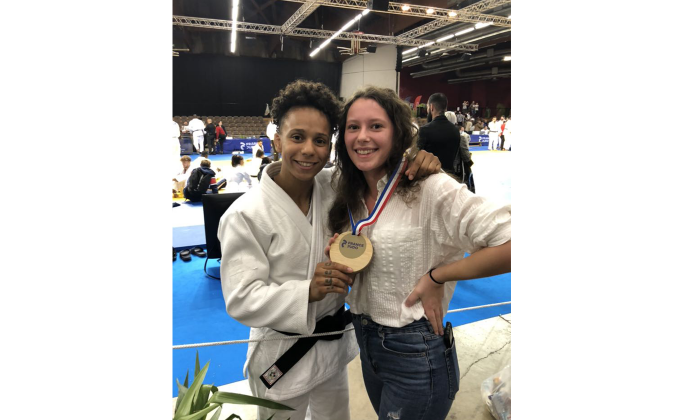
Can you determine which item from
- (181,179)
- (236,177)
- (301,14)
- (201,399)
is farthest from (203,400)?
(301,14)

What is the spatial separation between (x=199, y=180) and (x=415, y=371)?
16.6ft

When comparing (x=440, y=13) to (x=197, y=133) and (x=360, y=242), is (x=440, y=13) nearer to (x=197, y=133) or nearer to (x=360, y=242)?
(x=197, y=133)

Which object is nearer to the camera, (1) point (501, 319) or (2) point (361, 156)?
(2) point (361, 156)

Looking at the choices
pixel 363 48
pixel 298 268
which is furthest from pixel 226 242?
pixel 363 48

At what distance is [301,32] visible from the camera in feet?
39.9

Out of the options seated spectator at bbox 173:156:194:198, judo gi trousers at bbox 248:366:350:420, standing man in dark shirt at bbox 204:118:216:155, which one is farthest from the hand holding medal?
standing man in dark shirt at bbox 204:118:216:155

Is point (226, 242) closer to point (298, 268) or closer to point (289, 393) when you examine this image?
point (298, 268)

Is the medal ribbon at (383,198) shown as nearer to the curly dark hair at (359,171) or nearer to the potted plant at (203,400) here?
the curly dark hair at (359,171)

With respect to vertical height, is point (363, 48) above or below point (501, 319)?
above
